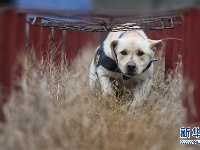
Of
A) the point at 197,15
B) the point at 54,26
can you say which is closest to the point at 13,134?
the point at 197,15

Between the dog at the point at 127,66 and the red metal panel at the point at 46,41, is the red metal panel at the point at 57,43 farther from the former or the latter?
the dog at the point at 127,66

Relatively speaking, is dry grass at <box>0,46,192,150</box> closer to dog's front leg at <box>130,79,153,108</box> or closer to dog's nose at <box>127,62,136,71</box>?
dog's front leg at <box>130,79,153,108</box>

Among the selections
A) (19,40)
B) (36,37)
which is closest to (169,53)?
(36,37)

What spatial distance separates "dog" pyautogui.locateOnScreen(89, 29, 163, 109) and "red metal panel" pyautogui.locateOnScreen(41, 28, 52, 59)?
23.0 inches

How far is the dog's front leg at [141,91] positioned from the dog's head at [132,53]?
22 cm

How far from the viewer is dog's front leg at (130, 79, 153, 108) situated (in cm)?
588

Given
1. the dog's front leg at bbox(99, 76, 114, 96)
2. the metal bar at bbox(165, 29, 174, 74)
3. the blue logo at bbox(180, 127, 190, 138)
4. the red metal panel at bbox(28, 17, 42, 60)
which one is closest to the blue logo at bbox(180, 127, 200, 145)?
the blue logo at bbox(180, 127, 190, 138)

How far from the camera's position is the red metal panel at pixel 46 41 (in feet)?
19.2

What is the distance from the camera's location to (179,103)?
5.41m

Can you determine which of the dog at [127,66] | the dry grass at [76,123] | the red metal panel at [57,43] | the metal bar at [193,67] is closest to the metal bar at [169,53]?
the dog at [127,66]

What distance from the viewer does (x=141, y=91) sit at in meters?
6.13

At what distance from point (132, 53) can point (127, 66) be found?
188 millimetres

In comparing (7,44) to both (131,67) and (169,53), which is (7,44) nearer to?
(131,67)

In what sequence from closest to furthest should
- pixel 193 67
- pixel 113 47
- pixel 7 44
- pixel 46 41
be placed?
pixel 7 44, pixel 193 67, pixel 113 47, pixel 46 41
